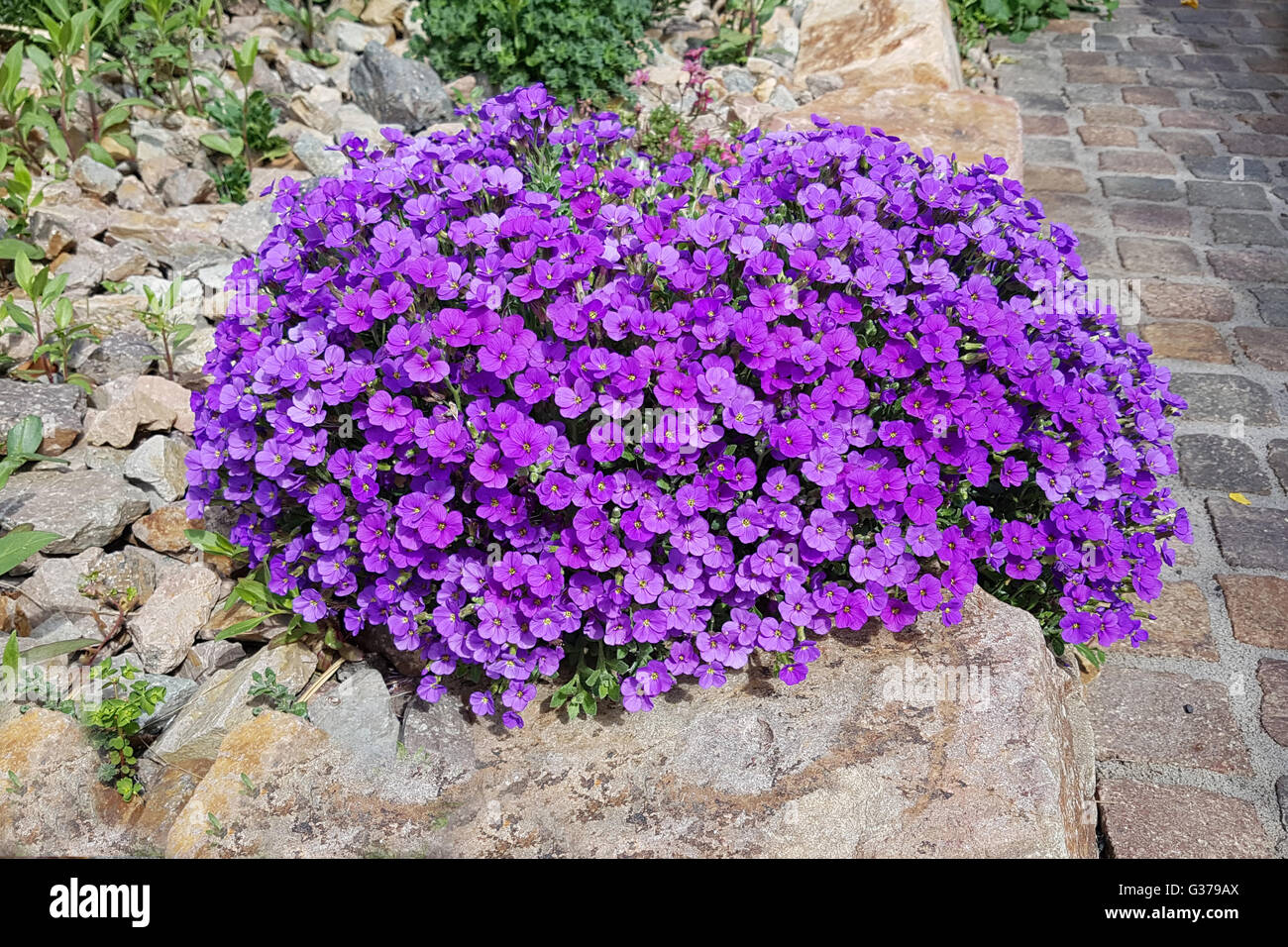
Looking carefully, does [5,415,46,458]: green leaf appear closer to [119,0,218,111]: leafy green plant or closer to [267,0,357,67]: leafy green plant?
[119,0,218,111]: leafy green plant

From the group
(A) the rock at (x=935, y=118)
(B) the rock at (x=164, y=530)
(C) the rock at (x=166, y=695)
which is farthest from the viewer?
(A) the rock at (x=935, y=118)

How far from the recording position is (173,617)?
113 inches

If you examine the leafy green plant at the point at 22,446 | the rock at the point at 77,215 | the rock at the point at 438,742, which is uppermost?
the rock at the point at 77,215

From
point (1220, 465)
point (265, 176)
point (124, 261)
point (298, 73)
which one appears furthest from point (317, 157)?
point (1220, 465)

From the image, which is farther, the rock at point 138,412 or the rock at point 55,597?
the rock at point 138,412

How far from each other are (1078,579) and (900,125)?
329 cm

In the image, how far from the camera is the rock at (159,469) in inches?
127

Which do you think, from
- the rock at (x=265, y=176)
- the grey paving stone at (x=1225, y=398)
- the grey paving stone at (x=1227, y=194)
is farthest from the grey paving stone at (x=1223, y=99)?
the rock at (x=265, y=176)

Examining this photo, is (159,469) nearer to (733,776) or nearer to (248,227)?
(248,227)

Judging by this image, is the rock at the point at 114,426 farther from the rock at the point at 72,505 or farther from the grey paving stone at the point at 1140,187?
the grey paving stone at the point at 1140,187

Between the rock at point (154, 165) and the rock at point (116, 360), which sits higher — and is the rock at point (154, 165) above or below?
above

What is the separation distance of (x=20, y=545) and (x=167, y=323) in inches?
50.3

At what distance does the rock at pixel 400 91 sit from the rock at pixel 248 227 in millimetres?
1096

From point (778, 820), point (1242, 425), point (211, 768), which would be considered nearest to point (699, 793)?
point (778, 820)
